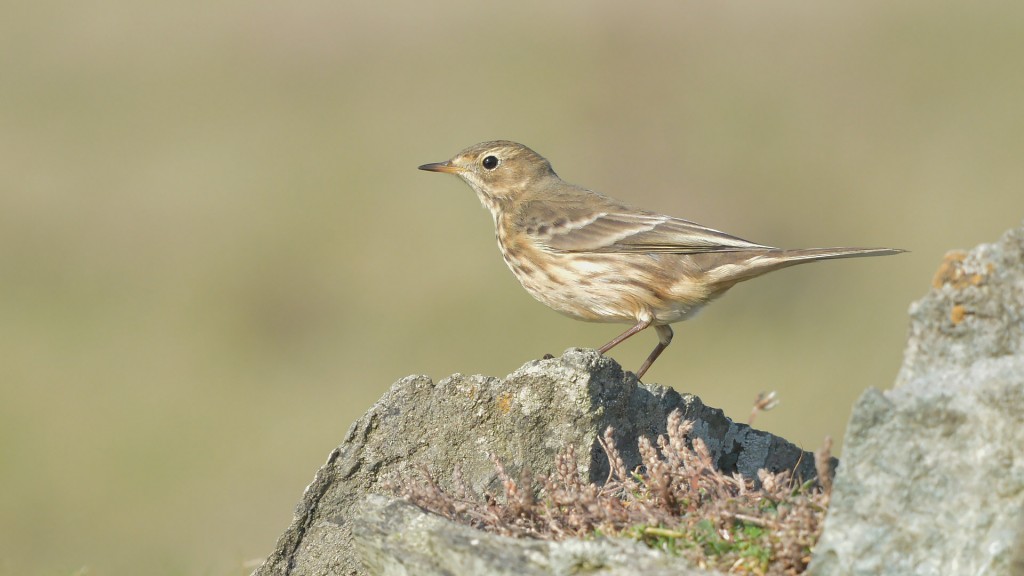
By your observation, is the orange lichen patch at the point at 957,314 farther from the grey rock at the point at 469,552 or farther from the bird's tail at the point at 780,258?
the bird's tail at the point at 780,258

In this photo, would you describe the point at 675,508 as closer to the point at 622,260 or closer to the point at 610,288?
the point at 610,288

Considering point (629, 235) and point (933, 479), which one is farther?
point (629, 235)

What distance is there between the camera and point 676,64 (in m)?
21.4

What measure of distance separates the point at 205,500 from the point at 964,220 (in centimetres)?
989

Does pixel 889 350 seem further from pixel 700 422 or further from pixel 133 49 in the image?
pixel 133 49

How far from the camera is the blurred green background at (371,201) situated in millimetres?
14648

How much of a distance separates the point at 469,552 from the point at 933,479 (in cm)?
126

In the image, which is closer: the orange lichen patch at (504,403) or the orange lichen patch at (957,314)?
the orange lichen patch at (957,314)

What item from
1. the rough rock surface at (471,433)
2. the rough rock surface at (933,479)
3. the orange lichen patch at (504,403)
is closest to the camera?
the rough rock surface at (933,479)

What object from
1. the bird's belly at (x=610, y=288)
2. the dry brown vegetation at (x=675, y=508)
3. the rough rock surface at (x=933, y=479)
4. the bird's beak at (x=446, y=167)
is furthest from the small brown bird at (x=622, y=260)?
the rough rock surface at (x=933, y=479)

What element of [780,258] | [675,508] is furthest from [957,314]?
[780,258]

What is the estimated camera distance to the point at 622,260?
26.4 feet

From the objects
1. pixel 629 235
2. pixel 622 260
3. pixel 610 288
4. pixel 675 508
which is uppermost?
pixel 629 235

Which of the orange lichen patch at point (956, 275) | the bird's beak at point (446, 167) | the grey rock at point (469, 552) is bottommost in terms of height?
the grey rock at point (469, 552)
